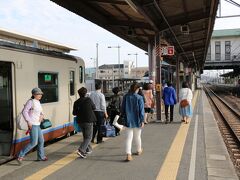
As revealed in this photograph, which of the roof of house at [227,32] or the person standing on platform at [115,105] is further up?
the roof of house at [227,32]

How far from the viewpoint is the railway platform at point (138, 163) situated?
22.1ft

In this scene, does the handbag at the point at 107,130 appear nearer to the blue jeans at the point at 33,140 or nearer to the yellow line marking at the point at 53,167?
the yellow line marking at the point at 53,167

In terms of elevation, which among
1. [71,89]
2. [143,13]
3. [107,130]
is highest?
[143,13]

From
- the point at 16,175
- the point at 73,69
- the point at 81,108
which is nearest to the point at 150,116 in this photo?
the point at 73,69

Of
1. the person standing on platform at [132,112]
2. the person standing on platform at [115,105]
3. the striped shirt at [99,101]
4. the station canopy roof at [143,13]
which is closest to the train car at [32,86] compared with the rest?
the striped shirt at [99,101]

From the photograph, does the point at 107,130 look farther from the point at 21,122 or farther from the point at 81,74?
the point at 21,122

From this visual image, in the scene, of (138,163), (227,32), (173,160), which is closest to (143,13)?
(173,160)

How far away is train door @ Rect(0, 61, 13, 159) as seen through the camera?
789 centimetres

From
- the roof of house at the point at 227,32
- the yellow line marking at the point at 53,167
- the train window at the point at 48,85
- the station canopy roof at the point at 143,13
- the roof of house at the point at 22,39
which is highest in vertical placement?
the roof of house at the point at 227,32

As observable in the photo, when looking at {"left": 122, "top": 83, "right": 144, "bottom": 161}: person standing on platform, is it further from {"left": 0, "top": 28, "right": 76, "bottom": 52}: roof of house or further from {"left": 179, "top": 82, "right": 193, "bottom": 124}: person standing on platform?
{"left": 179, "top": 82, "right": 193, "bottom": 124}: person standing on platform

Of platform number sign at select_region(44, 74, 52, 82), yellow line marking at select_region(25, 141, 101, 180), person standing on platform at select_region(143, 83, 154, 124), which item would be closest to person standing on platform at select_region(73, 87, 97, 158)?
yellow line marking at select_region(25, 141, 101, 180)

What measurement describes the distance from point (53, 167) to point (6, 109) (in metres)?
1.75

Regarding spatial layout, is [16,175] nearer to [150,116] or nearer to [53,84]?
[53,84]

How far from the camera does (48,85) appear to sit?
959 cm
